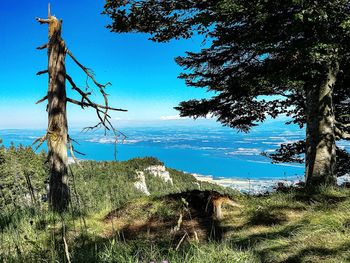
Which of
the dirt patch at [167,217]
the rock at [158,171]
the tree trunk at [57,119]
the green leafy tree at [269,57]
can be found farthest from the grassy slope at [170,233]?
the rock at [158,171]

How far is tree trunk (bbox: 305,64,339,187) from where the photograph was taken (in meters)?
9.84

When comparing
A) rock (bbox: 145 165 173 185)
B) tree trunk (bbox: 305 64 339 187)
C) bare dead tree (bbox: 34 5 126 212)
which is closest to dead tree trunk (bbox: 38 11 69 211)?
bare dead tree (bbox: 34 5 126 212)

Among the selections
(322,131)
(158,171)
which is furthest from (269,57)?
(158,171)

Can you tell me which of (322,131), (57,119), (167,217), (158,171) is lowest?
(158,171)

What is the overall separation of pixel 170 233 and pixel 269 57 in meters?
8.55

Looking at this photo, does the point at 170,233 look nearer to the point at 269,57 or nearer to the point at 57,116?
the point at 57,116

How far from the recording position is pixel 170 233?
3.90 metres

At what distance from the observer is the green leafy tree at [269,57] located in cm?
770

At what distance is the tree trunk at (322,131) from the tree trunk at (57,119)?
711cm

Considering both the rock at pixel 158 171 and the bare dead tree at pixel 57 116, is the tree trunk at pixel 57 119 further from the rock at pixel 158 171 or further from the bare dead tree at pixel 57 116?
the rock at pixel 158 171

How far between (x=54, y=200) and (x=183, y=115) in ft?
22.5

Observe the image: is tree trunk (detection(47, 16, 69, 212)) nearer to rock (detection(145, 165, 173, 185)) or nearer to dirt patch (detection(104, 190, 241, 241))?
dirt patch (detection(104, 190, 241, 241))

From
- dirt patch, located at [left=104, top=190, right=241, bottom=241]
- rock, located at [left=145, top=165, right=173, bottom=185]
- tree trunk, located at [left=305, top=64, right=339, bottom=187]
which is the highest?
tree trunk, located at [left=305, top=64, right=339, bottom=187]

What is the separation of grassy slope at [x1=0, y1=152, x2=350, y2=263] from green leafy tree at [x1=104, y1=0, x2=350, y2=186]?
340 centimetres
